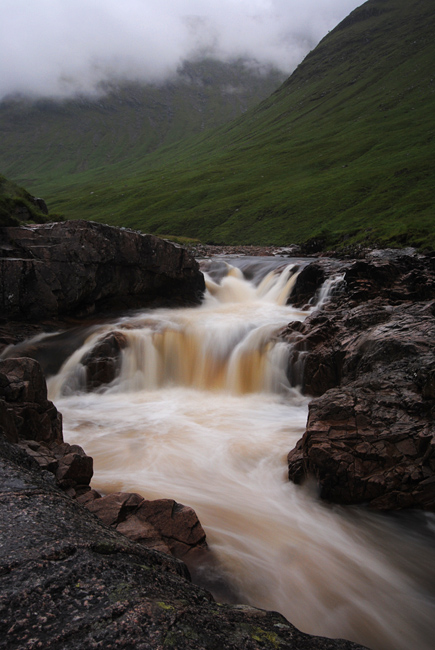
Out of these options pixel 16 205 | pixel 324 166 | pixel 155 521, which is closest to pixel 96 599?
pixel 155 521

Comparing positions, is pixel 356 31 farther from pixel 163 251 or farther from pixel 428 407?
pixel 428 407

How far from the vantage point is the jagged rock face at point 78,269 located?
20.5 m

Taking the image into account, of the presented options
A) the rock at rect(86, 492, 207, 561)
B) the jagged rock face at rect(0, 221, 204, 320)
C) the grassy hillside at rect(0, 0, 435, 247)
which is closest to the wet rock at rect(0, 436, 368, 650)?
the rock at rect(86, 492, 207, 561)

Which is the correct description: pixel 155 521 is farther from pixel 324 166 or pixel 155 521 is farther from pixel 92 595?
pixel 324 166

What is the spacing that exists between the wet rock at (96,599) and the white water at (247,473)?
3.05 metres

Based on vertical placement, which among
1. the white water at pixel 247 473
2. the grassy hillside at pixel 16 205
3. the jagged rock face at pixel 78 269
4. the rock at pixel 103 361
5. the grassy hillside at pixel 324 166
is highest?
the grassy hillside at pixel 324 166

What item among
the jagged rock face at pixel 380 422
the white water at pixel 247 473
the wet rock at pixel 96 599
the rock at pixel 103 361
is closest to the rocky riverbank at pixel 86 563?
the wet rock at pixel 96 599

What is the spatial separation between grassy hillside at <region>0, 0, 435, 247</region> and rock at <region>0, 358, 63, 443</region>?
4030cm

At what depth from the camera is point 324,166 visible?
104 m

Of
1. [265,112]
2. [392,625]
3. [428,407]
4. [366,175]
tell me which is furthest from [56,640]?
[265,112]

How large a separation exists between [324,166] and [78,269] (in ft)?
323

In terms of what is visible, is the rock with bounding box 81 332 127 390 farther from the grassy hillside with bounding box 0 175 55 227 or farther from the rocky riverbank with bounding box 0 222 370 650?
the grassy hillside with bounding box 0 175 55 227

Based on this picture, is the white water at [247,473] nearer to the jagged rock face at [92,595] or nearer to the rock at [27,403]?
the rock at [27,403]

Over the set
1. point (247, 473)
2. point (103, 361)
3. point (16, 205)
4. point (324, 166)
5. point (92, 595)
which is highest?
point (324, 166)
